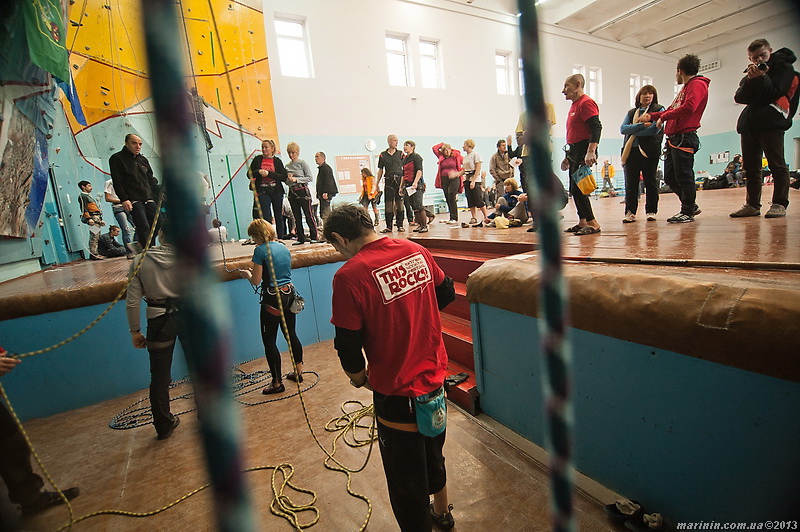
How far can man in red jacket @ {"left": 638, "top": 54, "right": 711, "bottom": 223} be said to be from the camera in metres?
3.47

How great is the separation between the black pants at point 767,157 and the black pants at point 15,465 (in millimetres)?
5566

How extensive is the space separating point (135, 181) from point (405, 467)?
4787 mm

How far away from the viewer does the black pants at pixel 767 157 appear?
123 inches

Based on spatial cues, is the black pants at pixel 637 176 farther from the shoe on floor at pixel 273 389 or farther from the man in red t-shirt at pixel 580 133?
the shoe on floor at pixel 273 389

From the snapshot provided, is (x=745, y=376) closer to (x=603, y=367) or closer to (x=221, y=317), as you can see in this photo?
(x=603, y=367)

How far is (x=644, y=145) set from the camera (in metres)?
3.85

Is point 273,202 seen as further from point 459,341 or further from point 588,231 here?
point 588,231

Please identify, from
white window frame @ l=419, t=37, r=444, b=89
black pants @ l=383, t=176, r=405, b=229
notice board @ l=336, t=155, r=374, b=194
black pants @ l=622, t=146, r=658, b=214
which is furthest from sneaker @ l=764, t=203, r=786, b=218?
white window frame @ l=419, t=37, r=444, b=89

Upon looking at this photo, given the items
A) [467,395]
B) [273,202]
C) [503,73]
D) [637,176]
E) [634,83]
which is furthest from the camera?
[634,83]

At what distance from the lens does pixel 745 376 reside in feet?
4.40

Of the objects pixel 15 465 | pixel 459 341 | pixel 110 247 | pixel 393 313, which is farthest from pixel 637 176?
pixel 110 247

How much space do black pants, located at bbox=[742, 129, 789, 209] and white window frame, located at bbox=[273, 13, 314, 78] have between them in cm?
1011

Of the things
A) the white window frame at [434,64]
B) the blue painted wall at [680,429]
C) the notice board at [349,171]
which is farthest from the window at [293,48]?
the blue painted wall at [680,429]

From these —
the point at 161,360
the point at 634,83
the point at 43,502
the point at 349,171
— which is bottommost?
the point at 43,502
